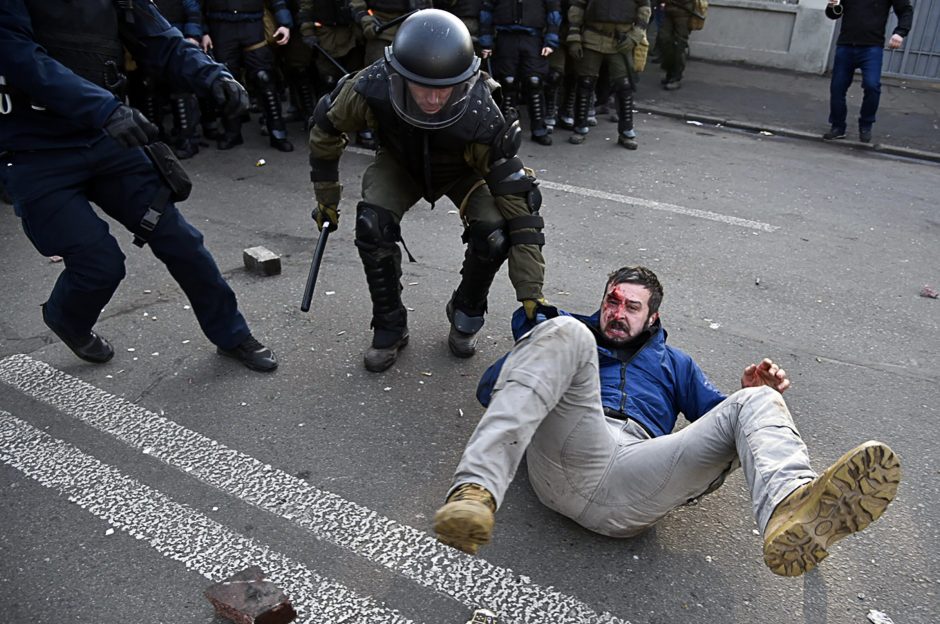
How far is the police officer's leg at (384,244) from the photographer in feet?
13.4

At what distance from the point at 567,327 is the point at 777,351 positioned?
2265mm

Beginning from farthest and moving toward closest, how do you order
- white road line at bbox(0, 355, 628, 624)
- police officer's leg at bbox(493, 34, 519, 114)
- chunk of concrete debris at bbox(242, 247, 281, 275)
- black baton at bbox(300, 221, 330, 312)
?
1. police officer's leg at bbox(493, 34, 519, 114)
2. chunk of concrete debris at bbox(242, 247, 281, 275)
3. black baton at bbox(300, 221, 330, 312)
4. white road line at bbox(0, 355, 628, 624)

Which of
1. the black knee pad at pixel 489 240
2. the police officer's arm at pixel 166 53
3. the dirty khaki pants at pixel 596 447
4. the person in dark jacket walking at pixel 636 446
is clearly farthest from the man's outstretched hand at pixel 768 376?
the police officer's arm at pixel 166 53

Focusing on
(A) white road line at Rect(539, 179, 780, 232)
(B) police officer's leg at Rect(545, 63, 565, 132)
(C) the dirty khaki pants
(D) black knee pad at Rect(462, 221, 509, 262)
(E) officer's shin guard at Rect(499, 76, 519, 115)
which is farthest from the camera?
(B) police officer's leg at Rect(545, 63, 565, 132)

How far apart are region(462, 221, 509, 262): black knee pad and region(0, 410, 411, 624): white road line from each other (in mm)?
1693

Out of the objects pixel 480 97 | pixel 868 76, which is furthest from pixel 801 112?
pixel 480 97

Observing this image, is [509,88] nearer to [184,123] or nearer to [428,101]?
[184,123]

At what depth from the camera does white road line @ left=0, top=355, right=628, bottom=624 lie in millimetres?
2828

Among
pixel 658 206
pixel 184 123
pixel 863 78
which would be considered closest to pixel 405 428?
pixel 658 206

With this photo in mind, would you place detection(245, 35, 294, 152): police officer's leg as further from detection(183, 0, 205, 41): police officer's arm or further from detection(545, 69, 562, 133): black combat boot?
detection(545, 69, 562, 133): black combat boot

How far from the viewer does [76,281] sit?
382 centimetres

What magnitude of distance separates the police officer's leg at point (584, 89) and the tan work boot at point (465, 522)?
23.0 ft

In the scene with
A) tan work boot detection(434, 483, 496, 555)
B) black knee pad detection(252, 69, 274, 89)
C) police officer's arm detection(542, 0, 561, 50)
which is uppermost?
police officer's arm detection(542, 0, 561, 50)

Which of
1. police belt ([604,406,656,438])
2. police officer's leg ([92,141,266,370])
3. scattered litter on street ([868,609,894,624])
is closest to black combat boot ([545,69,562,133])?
police officer's leg ([92,141,266,370])
